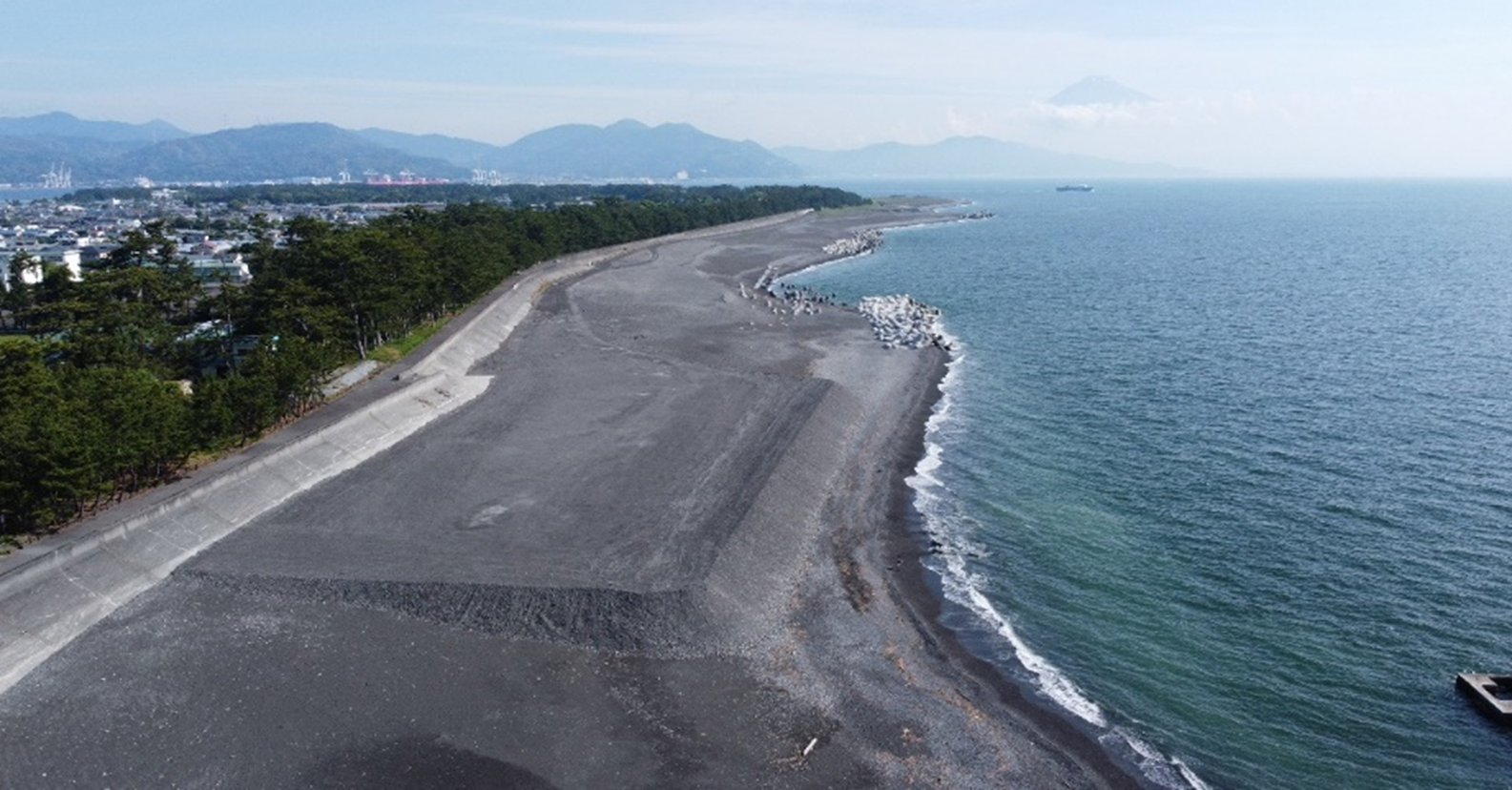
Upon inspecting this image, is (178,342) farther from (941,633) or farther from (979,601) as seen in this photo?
(979,601)

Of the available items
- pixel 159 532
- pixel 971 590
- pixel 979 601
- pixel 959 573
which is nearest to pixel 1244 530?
pixel 959 573

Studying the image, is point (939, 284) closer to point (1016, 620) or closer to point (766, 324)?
point (766, 324)

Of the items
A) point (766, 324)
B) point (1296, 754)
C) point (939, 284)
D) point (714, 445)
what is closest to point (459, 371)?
point (714, 445)

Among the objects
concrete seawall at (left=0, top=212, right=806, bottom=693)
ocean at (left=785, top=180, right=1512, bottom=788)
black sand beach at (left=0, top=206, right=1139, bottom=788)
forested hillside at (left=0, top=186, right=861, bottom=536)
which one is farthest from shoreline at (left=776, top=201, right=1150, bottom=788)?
forested hillside at (left=0, top=186, right=861, bottom=536)

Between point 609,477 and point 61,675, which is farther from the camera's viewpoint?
point 609,477

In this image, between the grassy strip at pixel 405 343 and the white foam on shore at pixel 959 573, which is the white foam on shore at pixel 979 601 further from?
the grassy strip at pixel 405 343

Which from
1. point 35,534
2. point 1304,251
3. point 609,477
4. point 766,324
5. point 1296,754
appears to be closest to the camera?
point 1296,754

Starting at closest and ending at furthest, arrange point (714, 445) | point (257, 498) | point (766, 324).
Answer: point (257, 498) → point (714, 445) → point (766, 324)
